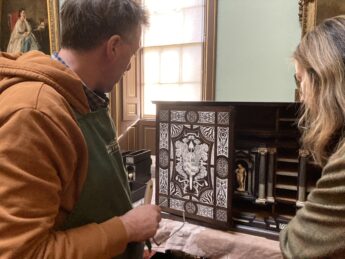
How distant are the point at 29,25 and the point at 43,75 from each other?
7.23ft

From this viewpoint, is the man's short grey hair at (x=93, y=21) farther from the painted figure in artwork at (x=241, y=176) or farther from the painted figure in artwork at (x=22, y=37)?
the painted figure in artwork at (x=22, y=37)

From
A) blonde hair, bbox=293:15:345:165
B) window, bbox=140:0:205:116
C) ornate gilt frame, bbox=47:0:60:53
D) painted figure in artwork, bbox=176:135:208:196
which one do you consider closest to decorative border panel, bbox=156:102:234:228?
painted figure in artwork, bbox=176:135:208:196

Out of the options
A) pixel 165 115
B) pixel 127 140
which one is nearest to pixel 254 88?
pixel 165 115

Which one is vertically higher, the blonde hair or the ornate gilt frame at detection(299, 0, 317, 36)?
the ornate gilt frame at detection(299, 0, 317, 36)

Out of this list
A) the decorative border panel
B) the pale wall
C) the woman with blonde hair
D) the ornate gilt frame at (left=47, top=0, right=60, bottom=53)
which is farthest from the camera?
the ornate gilt frame at (left=47, top=0, right=60, bottom=53)

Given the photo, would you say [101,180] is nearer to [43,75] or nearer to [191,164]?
[43,75]

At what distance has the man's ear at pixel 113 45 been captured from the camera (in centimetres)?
63

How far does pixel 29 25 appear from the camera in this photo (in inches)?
94.5

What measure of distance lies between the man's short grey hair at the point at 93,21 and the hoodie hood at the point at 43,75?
0.26ft

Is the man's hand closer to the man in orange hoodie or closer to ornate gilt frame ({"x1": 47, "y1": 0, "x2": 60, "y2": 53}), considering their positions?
the man in orange hoodie

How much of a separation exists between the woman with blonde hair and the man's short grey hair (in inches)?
17.0

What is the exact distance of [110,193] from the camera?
2.16 feet

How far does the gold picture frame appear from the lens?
1483 mm

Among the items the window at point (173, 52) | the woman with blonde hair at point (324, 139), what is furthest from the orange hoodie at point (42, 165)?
the window at point (173, 52)
